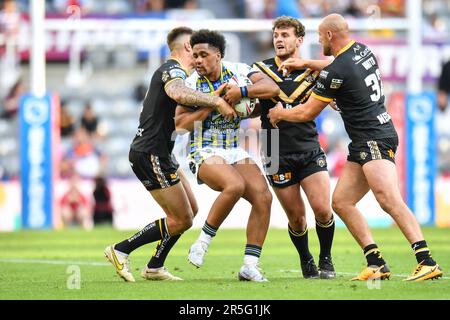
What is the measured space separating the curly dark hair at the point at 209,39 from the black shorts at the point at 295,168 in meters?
1.27

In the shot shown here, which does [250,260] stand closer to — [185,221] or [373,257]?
[185,221]

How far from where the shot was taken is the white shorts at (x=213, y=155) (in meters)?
9.87

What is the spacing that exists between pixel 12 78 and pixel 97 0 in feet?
10.2

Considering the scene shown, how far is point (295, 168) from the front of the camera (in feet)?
33.5

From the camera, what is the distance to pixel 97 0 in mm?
27359

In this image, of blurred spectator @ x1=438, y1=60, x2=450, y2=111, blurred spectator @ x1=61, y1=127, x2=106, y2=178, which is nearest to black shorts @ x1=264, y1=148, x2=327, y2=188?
blurred spectator @ x1=61, y1=127, x2=106, y2=178

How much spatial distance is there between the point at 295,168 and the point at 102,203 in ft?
39.8

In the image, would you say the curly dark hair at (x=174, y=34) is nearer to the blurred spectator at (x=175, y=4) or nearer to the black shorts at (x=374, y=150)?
the black shorts at (x=374, y=150)

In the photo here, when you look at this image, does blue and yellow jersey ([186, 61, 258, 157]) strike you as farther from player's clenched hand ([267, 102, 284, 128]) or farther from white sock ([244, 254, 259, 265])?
white sock ([244, 254, 259, 265])

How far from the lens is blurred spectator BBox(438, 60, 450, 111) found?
27.5 meters

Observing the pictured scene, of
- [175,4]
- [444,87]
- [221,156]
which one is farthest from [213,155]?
[444,87]

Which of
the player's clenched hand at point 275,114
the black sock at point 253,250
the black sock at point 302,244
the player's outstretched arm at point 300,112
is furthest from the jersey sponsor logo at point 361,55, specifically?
the black sock at point 253,250

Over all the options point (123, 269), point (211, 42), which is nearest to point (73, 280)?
point (123, 269)
